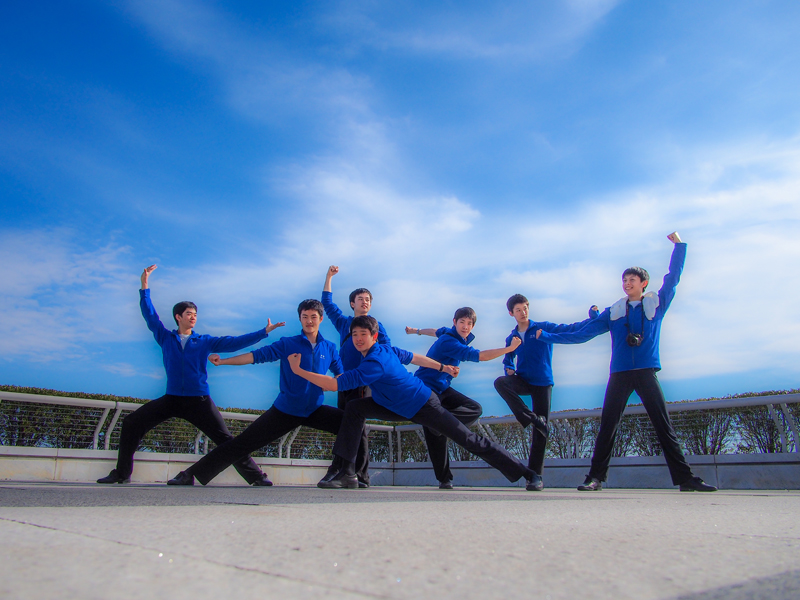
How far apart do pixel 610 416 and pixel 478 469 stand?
4092 mm

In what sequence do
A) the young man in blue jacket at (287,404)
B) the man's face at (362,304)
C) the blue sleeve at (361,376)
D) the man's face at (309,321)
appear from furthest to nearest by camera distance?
the man's face at (362,304) → the man's face at (309,321) → the young man in blue jacket at (287,404) → the blue sleeve at (361,376)

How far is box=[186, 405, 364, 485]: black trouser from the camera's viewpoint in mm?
5824

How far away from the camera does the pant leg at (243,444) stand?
582 cm

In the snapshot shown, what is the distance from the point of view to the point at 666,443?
5531 mm

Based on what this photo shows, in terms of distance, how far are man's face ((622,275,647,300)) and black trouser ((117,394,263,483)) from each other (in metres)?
4.34

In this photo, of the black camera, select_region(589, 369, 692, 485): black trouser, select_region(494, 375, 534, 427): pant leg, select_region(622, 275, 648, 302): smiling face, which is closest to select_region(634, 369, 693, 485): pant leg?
select_region(589, 369, 692, 485): black trouser


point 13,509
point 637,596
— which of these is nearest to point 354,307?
point 13,509

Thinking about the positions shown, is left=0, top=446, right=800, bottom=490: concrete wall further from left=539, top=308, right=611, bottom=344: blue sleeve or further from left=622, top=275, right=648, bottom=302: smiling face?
left=622, top=275, right=648, bottom=302: smiling face

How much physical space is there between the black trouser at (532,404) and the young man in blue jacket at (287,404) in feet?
5.95

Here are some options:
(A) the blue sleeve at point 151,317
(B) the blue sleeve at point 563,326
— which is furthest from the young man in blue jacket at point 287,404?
(B) the blue sleeve at point 563,326

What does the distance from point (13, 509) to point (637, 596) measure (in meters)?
2.53

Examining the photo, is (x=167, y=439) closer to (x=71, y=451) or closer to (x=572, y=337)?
(x=71, y=451)

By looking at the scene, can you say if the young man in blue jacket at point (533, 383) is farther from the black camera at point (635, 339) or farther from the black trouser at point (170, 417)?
the black trouser at point (170, 417)

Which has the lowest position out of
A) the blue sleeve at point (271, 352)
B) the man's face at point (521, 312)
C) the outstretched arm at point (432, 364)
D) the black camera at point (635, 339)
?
the outstretched arm at point (432, 364)
